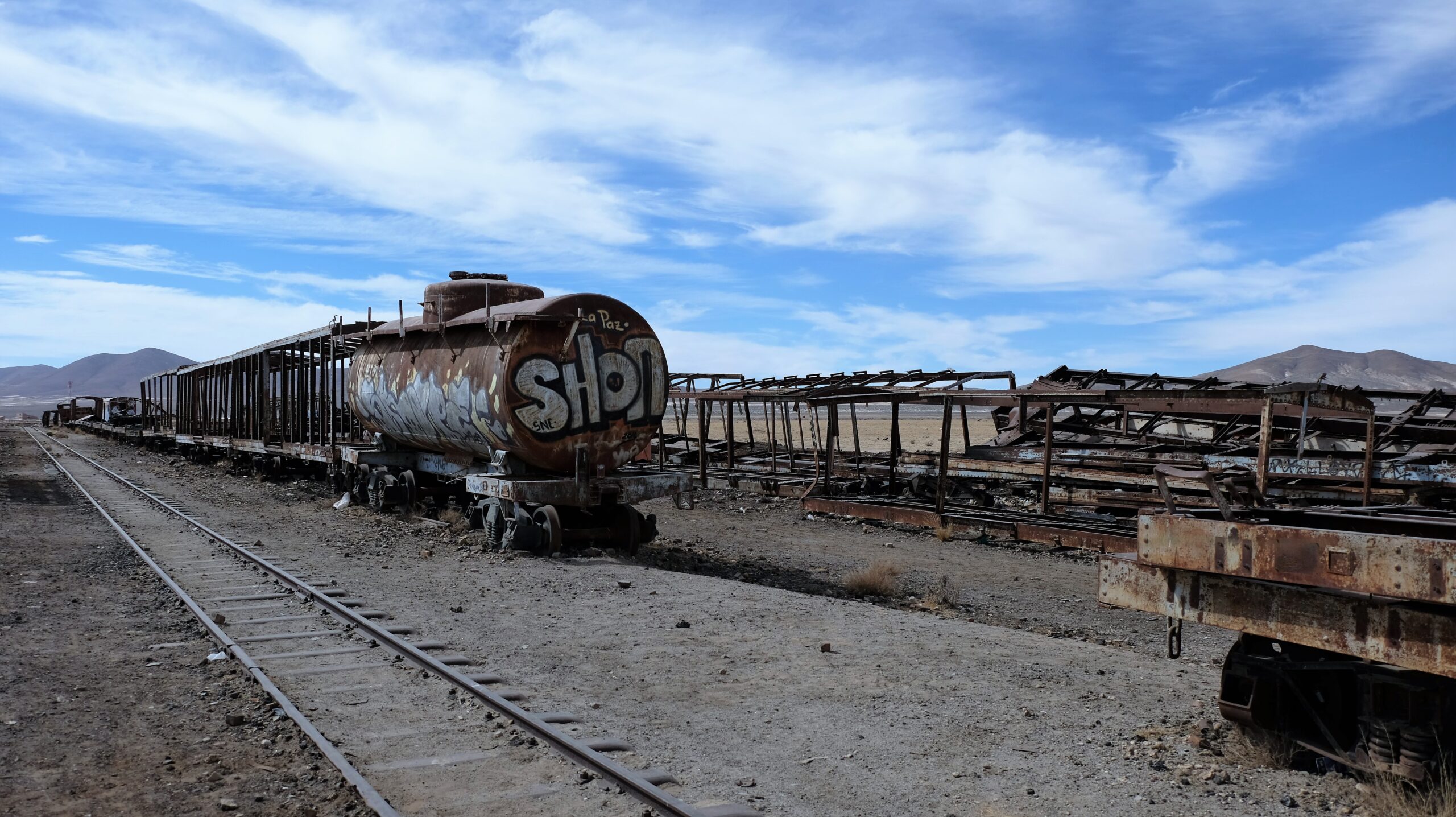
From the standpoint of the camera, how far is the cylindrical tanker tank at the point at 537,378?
12938mm

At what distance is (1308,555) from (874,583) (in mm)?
7290

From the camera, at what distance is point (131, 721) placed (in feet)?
20.1

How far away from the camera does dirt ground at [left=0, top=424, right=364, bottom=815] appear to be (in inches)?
195

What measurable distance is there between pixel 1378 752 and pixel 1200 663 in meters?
3.30

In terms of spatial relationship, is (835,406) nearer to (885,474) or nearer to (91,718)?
(885,474)

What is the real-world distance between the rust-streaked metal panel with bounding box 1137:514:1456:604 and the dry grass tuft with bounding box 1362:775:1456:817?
2.98 ft

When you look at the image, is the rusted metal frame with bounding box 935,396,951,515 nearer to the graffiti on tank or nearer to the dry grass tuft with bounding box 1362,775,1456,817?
the graffiti on tank

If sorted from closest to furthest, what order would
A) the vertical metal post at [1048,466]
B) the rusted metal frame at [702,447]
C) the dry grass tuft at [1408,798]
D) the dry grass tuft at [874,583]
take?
the dry grass tuft at [1408,798] → the dry grass tuft at [874,583] → the vertical metal post at [1048,466] → the rusted metal frame at [702,447]

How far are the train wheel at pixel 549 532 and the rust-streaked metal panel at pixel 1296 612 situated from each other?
28.6 ft

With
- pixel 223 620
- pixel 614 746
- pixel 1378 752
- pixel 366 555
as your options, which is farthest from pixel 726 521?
pixel 1378 752

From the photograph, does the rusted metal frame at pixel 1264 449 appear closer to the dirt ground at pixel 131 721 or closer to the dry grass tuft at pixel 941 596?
the dry grass tuft at pixel 941 596

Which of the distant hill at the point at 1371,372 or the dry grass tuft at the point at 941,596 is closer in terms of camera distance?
the dry grass tuft at the point at 941,596

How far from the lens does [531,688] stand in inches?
265

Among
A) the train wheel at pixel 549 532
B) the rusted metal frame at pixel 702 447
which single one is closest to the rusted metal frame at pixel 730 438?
the rusted metal frame at pixel 702 447
